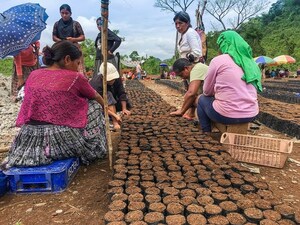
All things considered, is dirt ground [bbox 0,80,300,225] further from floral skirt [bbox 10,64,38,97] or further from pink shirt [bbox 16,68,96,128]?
floral skirt [bbox 10,64,38,97]

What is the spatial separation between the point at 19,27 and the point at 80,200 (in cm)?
369

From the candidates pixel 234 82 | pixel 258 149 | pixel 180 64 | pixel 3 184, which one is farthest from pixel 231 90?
pixel 3 184

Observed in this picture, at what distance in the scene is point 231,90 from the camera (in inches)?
109

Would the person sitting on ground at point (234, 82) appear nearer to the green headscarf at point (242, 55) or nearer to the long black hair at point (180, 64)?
the green headscarf at point (242, 55)

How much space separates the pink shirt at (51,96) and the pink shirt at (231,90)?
128 cm

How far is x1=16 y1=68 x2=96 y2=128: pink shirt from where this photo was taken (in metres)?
2.27

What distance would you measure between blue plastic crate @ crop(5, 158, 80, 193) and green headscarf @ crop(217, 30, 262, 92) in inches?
70.7

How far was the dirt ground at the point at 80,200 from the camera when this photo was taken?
1.89 meters

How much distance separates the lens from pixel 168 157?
241 cm

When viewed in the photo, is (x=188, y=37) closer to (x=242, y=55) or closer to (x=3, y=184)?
(x=242, y=55)

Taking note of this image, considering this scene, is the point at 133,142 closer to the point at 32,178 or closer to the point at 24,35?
the point at 32,178

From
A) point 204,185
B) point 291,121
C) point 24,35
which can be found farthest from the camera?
point 24,35

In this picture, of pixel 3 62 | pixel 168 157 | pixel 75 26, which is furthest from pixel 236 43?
pixel 3 62

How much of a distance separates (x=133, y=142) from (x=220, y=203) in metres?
1.28
